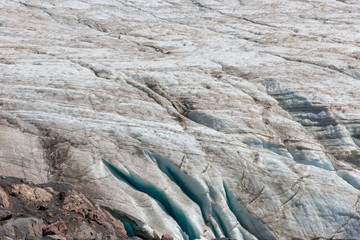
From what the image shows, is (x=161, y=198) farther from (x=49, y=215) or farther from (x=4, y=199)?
(x=4, y=199)

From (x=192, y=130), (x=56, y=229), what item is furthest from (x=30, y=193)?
(x=192, y=130)

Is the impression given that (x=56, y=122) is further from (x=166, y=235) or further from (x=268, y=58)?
(x=268, y=58)

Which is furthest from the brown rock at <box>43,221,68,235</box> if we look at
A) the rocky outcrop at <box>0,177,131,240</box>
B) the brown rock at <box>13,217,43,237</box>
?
the brown rock at <box>13,217,43,237</box>

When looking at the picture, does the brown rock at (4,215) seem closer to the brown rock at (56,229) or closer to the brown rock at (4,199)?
the brown rock at (4,199)

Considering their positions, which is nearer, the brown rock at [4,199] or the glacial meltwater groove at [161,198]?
the brown rock at [4,199]

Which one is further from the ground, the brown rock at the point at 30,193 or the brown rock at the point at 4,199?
the brown rock at the point at 4,199

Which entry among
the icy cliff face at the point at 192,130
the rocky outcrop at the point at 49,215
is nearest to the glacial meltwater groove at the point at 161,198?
the icy cliff face at the point at 192,130

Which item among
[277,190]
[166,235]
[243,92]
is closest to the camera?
[166,235]

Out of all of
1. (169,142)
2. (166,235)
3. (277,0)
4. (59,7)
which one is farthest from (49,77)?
(277,0)
